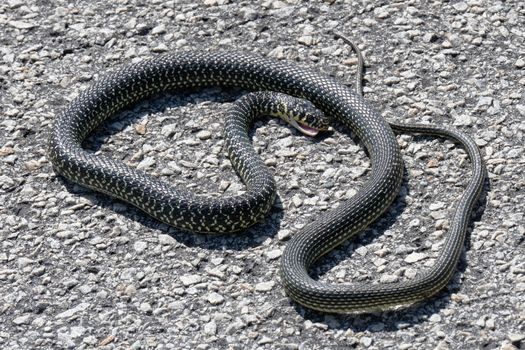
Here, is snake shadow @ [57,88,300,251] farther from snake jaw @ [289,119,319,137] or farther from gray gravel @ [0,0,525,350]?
snake jaw @ [289,119,319,137]

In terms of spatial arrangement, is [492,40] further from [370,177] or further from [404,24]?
[370,177]

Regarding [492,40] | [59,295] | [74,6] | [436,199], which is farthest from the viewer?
[74,6]

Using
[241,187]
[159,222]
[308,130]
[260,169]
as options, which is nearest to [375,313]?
[260,169]

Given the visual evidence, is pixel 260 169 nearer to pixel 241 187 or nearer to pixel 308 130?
pixel 241 187

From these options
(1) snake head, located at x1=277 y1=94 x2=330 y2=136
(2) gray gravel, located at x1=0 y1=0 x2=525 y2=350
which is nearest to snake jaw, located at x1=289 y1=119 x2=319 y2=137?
(1) snake head, located at x1=277 y1=94 x2=330 y2=136

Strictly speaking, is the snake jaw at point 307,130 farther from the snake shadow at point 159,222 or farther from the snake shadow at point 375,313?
the snake shadow at point 375,313

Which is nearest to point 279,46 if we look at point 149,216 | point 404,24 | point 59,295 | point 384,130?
point 404,24
